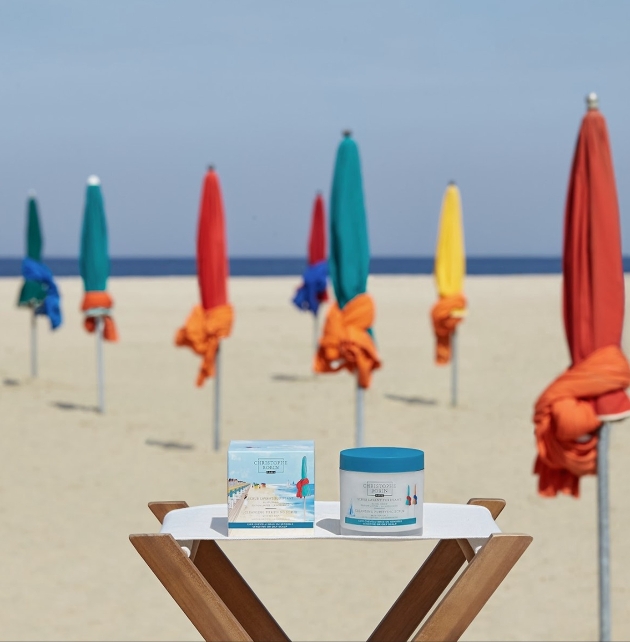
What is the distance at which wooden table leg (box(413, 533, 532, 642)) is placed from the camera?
8.20ft

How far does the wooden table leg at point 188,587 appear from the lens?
2504 millimetres

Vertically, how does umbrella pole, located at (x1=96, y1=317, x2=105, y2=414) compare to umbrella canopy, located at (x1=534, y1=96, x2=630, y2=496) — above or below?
below

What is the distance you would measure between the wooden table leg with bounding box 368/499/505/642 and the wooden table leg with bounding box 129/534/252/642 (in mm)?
536

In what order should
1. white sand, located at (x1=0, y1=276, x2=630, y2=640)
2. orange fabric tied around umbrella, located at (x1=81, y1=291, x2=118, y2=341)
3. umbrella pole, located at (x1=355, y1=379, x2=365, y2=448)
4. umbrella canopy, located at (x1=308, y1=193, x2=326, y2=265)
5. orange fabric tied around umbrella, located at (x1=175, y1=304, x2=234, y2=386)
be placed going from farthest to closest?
umbrella canopy, located at (x1=308, y1=193, x2=326, y2=265), orange fabric tied around umbrella, located at (x1=81, y1=291, x2=118, y2=341), orange fabric tied around umbrella, located at (x1=175, y1=304, x2=234, y2=386), umbrella pole, located at (x1=355, y1=379, x2=365, y2=448), white sand, located at (x1=0, y1=276, x2=630, y2=640)

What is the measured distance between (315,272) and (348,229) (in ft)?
21.1

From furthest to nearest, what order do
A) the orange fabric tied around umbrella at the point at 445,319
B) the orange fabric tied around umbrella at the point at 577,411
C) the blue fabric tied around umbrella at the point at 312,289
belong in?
the blue fabric tied around umbrella at the point at 312,289 < the orange fabric tied around umbrella at the point at 445,319 < the orange fabric tied around umbrella at the point at 577,411

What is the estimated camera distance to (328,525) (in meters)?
2.71

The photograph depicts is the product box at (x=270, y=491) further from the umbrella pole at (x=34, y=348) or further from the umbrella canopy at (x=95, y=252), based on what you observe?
the umbrella pole at (x=34, y=348)

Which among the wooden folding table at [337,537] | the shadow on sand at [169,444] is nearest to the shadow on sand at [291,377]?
the shadow on sand at [169,444]

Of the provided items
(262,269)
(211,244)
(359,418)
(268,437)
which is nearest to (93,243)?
(211,244)

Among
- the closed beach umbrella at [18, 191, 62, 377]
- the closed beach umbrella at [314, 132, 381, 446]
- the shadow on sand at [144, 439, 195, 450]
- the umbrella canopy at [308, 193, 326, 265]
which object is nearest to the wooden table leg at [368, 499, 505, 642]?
the closed beach umbrella at [314, 132, 381, 446]

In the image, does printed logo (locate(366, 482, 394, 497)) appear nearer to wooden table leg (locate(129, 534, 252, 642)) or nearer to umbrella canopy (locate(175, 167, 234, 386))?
wooden table leg (locate(129, 534, 252, 642))

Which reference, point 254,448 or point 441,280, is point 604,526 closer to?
point 254,448

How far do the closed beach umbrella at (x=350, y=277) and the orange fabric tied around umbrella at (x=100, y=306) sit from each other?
3762 mm
